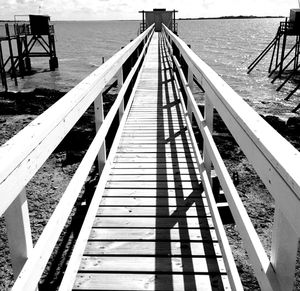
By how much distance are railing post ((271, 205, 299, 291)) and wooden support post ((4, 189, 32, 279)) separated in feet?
2.81

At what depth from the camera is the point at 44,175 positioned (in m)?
9.10

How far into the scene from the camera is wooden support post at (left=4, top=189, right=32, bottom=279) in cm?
135

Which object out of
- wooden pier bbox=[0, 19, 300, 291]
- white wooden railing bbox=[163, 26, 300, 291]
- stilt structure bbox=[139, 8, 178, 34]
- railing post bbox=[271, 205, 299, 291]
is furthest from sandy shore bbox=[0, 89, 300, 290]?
stilt structure bbox=[139, 8, 178, 34]

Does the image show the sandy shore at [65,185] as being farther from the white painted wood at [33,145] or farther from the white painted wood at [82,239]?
the white painted wood at [33,145]

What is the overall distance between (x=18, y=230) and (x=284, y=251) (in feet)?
2.96

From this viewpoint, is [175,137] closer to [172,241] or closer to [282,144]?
[172,241]

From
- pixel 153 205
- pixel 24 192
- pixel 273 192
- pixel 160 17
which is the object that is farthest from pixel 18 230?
pixel 160 17

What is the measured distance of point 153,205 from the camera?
3.53 meters

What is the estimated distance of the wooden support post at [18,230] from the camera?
4.44 feet

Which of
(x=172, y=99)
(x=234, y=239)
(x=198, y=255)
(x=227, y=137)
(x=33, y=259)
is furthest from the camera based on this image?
(x=227, y=137)

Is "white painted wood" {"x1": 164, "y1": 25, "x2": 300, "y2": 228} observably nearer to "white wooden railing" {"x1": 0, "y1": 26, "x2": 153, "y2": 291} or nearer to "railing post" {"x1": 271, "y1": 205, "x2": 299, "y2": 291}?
"railing post" {"x1": 271, "y1": 205, "x2": 299, "y2": 291}

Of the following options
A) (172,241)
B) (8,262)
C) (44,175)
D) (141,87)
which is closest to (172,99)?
(141,87)

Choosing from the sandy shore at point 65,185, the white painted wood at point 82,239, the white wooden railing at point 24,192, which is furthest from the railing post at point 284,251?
the sandy shore at point 65,185

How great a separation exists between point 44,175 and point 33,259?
→ 25.9 ft
